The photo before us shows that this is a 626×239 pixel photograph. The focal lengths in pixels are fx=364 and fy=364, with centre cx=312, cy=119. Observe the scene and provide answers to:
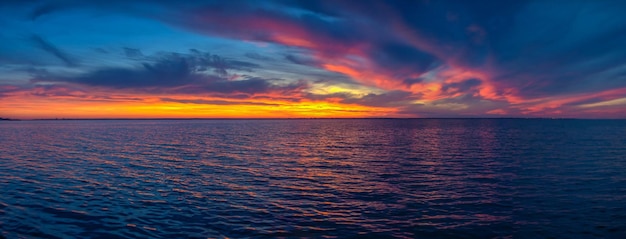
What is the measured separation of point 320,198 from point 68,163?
34195 millimetres

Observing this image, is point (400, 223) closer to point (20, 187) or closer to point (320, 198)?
Result: point (320, 198)

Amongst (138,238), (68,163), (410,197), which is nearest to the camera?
(138,238)

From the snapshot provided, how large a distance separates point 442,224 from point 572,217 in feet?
26.0

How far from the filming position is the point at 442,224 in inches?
768

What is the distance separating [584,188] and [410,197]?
575 inches

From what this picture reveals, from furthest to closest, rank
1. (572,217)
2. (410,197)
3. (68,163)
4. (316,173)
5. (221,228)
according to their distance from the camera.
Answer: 1. (68,163)
2. (316,173)
3. (410,197)
4. (572,217)
5. (221,228)

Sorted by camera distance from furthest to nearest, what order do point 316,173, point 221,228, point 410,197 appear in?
point 316,173 → point 410,197 → point 221,228

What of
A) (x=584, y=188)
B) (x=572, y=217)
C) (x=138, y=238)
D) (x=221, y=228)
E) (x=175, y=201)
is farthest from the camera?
(x=584, y=188)

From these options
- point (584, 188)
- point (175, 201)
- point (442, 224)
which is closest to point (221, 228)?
point (175, 201)

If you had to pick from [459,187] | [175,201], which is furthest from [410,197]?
[175,201]

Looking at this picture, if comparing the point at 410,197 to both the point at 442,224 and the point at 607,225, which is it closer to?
the point at 442,224

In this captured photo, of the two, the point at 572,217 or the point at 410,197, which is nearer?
the point at 572,217

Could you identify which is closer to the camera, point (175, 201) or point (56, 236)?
point (56, 236)

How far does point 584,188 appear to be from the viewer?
2869cm
